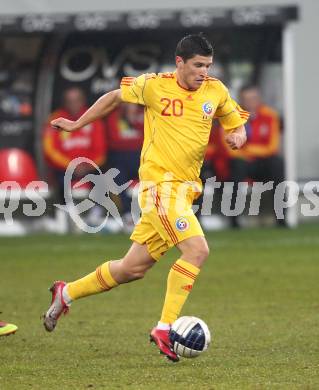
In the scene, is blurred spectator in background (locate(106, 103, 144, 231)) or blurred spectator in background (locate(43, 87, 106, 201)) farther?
blurred spectator in background (locate(106, 103, 144, 231))

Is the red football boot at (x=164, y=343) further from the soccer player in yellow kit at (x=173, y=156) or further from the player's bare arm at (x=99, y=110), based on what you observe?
the player's bare arm at (x=99, y=110)

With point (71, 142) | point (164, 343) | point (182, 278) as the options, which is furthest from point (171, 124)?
point (71, 142)

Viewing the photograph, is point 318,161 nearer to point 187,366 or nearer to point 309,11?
point 309,11

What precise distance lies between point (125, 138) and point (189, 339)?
1288 centimetres

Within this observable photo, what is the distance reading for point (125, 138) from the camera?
68.4 ft

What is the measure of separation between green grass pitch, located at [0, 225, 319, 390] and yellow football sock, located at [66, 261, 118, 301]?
42 centimetres

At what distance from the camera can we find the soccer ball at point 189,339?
320 inches

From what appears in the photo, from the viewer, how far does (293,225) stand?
20828 mm

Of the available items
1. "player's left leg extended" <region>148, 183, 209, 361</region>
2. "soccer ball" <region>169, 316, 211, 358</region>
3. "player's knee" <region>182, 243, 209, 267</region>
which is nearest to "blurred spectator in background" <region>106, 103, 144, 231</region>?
"player's left leg extended" <region>148, 183, 209, 361</region>

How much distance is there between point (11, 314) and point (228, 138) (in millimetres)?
3434

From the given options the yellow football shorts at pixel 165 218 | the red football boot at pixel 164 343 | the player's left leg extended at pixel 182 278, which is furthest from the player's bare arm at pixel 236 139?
the red football boot at pixel 164 343

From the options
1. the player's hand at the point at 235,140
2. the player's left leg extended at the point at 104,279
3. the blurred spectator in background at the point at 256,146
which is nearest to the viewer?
the player's hand at the point at 235,140

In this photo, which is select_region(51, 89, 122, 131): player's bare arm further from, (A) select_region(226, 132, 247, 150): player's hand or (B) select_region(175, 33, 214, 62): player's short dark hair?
(A) select_region(226, 132, 247, 150): player's hand

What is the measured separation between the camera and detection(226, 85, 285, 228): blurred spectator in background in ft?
67.6
